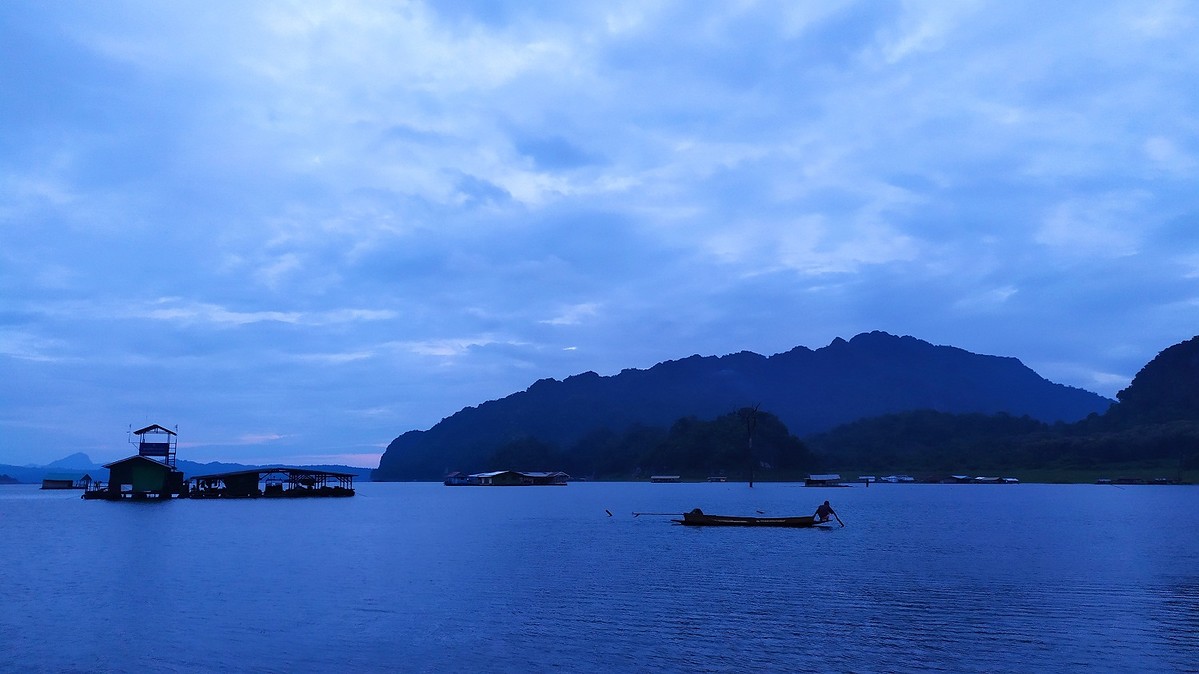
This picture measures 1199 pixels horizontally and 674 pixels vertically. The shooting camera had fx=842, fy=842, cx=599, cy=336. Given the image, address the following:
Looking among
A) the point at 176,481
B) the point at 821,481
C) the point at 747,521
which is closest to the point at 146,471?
the point at 176,481

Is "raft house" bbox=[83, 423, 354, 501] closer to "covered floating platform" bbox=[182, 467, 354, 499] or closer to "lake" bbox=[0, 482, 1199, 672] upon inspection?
"covered floating platform" bbox=[182, 467, 354, 499]

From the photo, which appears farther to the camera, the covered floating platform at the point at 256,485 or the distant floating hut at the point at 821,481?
the distant floating hut at the point at 821,481

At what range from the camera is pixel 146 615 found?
29047 millimetres

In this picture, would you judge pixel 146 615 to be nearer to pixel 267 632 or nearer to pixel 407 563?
pixel 267 632

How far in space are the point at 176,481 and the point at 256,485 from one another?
42.0 feet

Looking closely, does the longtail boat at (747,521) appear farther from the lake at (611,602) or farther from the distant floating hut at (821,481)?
the distant floating hut at (821,481)

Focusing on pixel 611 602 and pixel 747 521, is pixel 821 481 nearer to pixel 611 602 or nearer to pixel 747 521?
pixel 747 521

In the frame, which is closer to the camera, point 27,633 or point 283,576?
point 27,633

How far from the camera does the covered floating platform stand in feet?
374

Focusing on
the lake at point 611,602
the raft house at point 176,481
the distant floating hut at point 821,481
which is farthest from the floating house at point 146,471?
the distant floating hut at point 821,481

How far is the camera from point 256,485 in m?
123

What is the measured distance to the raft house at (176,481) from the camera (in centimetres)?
10294

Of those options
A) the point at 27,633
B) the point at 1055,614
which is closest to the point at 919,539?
the point at 1055,614

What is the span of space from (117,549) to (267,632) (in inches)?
1260
